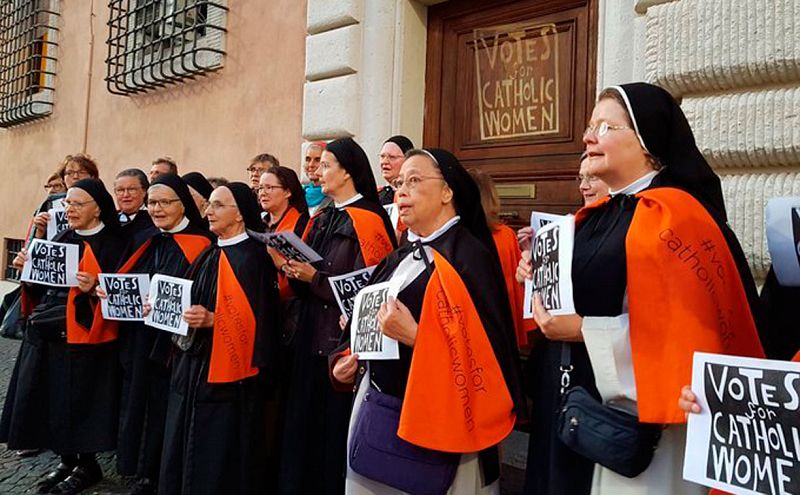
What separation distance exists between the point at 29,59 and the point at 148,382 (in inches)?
365

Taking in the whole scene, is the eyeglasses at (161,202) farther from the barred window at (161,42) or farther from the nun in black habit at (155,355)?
the barred window at (161,42)

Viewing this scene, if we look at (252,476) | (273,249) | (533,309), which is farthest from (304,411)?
(533,309)

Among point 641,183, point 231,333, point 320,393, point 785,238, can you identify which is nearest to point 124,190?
point 231,333

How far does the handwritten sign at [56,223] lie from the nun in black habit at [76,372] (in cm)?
36

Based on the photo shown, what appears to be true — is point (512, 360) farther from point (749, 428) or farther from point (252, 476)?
point (252, 476)

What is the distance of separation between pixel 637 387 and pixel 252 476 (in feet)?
7.74

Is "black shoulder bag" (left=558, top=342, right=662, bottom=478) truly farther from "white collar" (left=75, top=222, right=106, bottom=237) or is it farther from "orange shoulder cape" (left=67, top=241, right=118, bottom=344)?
"white collar" (left=75, top=222, right=106, bottom=237)

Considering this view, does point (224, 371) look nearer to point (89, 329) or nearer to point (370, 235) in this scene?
point (370, 235)

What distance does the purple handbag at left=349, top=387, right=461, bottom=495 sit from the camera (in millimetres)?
2385

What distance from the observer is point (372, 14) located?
5.83 m

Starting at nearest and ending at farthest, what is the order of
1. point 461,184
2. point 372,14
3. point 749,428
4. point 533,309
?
point 749,428
point 533,309
point 461,184
point 372,14

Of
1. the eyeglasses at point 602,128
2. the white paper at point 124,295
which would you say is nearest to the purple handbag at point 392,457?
the eyeglasses at point 602,128

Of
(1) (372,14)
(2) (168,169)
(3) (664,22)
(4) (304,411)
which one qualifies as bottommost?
(4) (304,411)

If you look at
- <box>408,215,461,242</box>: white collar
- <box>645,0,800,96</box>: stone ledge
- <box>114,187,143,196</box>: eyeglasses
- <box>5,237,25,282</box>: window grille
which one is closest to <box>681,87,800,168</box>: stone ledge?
<box>645,0,800,96</box>: stone ledge
